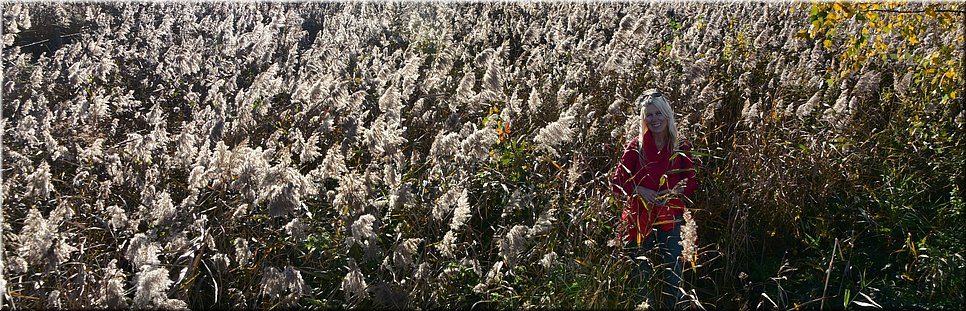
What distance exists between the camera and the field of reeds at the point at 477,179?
377 cm

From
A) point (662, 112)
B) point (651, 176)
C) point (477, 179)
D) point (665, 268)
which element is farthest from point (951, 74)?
point (477, 179)

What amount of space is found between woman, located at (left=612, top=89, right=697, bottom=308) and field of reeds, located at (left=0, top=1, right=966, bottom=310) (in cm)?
17

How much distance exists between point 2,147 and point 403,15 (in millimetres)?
5025

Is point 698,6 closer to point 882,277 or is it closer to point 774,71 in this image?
point 774,71

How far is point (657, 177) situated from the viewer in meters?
4.48

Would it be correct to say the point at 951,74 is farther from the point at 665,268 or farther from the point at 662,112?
the point at 665,268

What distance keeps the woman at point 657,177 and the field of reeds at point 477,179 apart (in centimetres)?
17

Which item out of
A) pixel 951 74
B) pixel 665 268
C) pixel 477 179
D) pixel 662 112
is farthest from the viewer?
pixel 951 74

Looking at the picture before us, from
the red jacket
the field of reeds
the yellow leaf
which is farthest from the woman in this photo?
the yellow leaf

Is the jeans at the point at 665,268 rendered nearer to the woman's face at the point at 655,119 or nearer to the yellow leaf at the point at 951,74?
the woman's face at the point at 655,119

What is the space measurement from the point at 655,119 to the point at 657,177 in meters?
0.33

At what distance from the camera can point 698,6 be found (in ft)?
30.3

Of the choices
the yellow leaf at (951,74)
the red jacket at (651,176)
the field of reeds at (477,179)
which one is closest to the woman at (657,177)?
the red jacket at (651,176)

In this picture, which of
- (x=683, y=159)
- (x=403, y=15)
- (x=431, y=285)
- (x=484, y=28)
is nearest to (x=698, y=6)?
(x=484, y=28)
